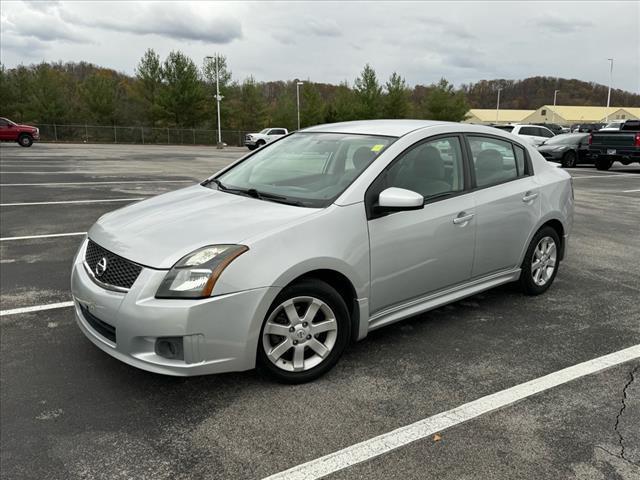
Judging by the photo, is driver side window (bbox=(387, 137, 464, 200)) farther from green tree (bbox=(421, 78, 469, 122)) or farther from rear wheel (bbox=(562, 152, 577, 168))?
green tree (bbox=(421, 78, 469, 122))

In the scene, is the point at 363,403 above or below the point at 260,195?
below

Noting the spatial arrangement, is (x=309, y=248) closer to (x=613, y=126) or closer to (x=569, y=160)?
(x=569, y=160)

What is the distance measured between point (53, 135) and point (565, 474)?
5494 cm

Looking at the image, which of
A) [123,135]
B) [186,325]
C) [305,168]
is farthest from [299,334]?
[123,135]

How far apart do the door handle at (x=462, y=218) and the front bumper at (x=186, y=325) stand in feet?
5.47

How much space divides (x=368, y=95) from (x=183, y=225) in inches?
2319

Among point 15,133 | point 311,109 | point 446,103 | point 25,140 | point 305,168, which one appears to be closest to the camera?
point 305,168

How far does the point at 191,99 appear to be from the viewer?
5438 cm

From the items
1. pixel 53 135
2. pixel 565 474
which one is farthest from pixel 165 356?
pixel 53 135

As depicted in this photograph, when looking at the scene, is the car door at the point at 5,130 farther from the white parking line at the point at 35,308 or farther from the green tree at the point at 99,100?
the white parking line at the point at 35,308

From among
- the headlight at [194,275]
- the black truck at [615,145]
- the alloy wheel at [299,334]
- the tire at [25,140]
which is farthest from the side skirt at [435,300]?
the tire at [25,140]

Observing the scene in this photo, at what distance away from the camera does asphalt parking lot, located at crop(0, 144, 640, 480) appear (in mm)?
2625

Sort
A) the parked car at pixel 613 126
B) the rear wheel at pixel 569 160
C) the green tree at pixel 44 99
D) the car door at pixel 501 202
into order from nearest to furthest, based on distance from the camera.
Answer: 1. the car door at pixel 501 202
2. the parked car at pixel 613 126
3. the rear wheel at pixel 569 160
4. the green tree at pixel 44 99

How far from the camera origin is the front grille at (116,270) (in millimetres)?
3064
